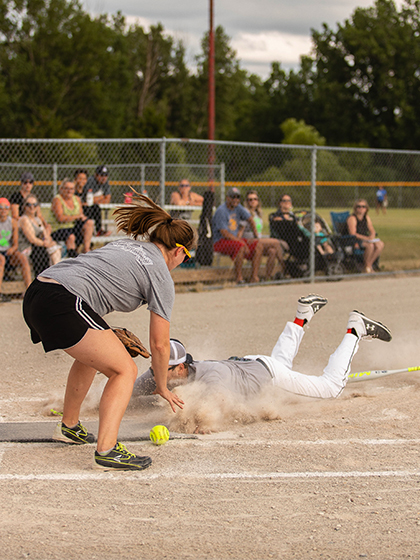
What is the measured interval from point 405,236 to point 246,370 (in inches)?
620

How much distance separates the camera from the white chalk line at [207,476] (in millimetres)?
3604

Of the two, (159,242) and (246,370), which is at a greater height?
(159,242)

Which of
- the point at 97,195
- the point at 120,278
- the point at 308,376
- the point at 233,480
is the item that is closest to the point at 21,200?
the point at 97,195

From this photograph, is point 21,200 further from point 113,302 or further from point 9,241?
point 113,302

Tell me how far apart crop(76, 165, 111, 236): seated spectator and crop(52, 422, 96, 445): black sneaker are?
6.58 meters

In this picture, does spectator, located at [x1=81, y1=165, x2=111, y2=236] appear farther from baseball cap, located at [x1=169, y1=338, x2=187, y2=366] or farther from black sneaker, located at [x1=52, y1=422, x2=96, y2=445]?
black sneaker, located at [x1=52, y1=422, x2=96, y2=445]

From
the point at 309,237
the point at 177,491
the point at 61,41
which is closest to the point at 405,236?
the point at 309,237

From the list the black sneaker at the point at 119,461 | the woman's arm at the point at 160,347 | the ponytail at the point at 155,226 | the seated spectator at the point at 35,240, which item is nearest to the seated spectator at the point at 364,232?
the seated spectator at the point at 35,240

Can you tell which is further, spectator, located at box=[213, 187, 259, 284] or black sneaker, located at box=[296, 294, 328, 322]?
spectator, located at box=[213, 187, 259, 284]

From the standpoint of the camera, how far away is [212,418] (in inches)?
172

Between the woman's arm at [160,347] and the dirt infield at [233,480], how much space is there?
522mm

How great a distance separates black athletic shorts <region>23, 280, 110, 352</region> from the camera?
339 centimetres

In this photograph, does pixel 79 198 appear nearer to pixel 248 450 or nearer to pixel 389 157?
pixel 248 450

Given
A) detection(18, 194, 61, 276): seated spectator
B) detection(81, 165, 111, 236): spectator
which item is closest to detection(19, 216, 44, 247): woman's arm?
detection(18, 194, 61, 276): seated spectator
